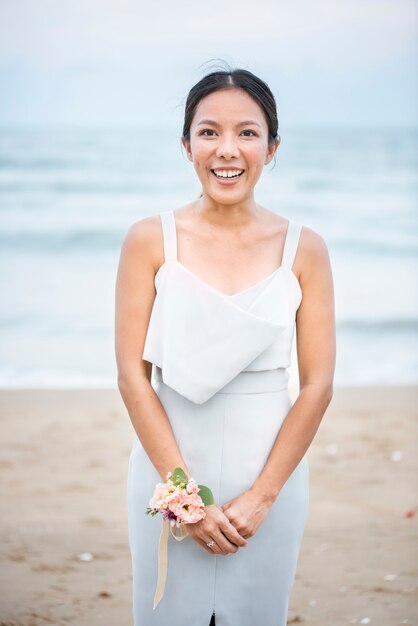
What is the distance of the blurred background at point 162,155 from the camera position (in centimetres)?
1273

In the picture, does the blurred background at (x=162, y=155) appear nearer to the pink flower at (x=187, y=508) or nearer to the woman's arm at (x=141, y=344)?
the woman's arm at (x=141, y=344)

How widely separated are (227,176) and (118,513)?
379cm

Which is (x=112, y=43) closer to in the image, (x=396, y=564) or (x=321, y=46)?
(x=321, y=46)

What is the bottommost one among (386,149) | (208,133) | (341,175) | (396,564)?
(396,564)

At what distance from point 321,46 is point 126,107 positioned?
738 centimetres

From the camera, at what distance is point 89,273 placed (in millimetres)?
17109

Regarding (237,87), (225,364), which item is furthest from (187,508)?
(237,87)

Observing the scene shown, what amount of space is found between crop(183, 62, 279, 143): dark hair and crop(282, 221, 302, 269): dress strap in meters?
0.32

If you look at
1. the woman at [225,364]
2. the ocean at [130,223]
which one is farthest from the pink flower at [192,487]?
the ocean at [130,223]

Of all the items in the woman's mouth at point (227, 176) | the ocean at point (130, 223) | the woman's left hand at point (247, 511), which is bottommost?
the woman's left hand at point (247, 511)

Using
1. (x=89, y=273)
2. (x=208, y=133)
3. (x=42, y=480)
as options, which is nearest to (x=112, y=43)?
(x=89, y=273)

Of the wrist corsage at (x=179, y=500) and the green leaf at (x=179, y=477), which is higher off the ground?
the green leaf at (x=179, y=477)

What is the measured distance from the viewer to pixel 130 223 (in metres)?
21.6

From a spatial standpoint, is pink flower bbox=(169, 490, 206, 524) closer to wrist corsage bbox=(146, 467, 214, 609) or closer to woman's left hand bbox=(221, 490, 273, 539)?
wrist corsage bbox=(146, 467, 214, 609)
